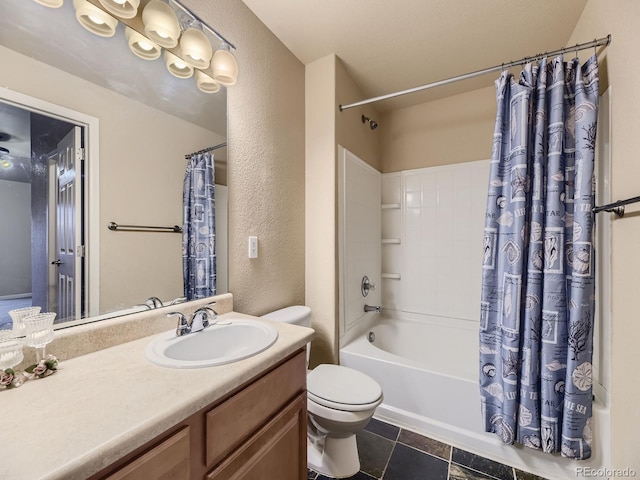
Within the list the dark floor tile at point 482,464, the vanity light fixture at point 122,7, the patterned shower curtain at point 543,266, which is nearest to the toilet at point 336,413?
the dark floor tile at point 482,464

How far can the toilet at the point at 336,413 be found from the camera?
129cm

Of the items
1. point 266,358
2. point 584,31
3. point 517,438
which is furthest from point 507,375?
point 584,31

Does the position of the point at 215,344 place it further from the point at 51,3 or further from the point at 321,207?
the point at 51,3

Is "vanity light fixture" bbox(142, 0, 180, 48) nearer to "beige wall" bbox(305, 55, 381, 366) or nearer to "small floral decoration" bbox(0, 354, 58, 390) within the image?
"beige wall" bbox(305, 55, 381, 366)

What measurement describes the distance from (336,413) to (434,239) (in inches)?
69.3

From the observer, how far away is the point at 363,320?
2.29m

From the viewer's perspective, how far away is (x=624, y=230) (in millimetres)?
1133

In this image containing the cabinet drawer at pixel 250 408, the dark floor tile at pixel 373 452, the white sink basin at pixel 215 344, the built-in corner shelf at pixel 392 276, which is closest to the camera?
the cabinet drawer at pixel 250 408

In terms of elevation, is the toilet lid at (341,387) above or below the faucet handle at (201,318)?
below

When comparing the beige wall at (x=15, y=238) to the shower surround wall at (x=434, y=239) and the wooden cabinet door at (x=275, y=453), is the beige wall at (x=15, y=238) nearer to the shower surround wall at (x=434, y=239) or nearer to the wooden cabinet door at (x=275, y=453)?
the wooden cabinet door at (x=275, y=453)

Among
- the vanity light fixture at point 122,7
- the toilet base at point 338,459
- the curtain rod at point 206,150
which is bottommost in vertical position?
the toilet base at point 338,459

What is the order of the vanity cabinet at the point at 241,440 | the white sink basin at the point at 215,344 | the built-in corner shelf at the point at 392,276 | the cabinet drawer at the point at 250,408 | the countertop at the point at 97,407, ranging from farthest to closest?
the built-in corner shelf at the point at 392,276
the white sink basin at the point at 215,344
the cabinet drawer at the point at 250,408
the vanity cabinet at the point at 241,440
the countertop at the point at 97,407

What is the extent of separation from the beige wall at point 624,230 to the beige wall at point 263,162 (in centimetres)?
162

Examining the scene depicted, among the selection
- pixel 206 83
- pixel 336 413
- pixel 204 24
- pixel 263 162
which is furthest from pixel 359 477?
pixel 204 24
